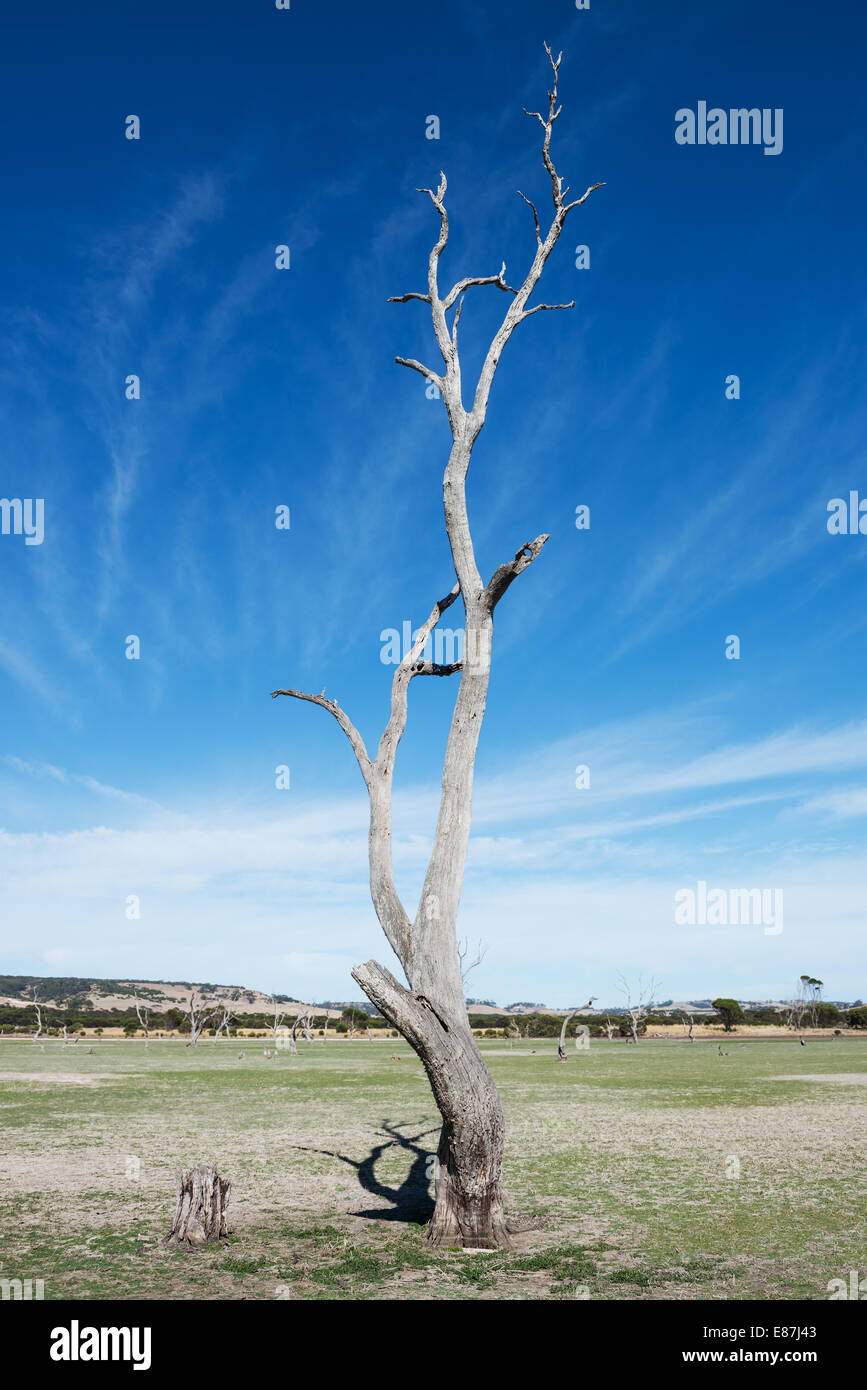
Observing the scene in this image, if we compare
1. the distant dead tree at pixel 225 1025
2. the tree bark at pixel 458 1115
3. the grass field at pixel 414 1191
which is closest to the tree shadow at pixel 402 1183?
the grass field at pixel 414 1191

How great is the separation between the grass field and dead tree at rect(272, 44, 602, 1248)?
0.69 metres

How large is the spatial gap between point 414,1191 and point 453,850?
5.43 m

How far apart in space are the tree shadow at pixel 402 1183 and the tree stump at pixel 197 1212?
2.01 m

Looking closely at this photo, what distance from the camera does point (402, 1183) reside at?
12.5m

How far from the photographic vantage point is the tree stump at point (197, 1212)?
8750 millimetres

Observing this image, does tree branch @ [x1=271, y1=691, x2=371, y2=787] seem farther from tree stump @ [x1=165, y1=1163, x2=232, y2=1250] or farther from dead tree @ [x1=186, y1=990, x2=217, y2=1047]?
dead tree @ [x1=186, y1=990, x2=217, y2=1047]

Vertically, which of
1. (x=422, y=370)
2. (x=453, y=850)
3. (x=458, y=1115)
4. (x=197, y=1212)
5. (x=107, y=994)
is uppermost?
(x=422, y=370)

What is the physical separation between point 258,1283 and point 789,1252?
4.72 m

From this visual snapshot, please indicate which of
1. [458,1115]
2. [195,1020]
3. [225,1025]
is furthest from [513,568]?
[225,1025]

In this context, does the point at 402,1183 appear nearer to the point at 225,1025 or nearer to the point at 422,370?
the point at 422,370

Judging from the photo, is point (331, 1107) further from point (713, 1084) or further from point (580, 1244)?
point (580, 1244)

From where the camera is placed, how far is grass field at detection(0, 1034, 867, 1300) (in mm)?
7637

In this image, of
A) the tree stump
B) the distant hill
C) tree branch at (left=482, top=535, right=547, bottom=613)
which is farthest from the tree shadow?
the distant hill
